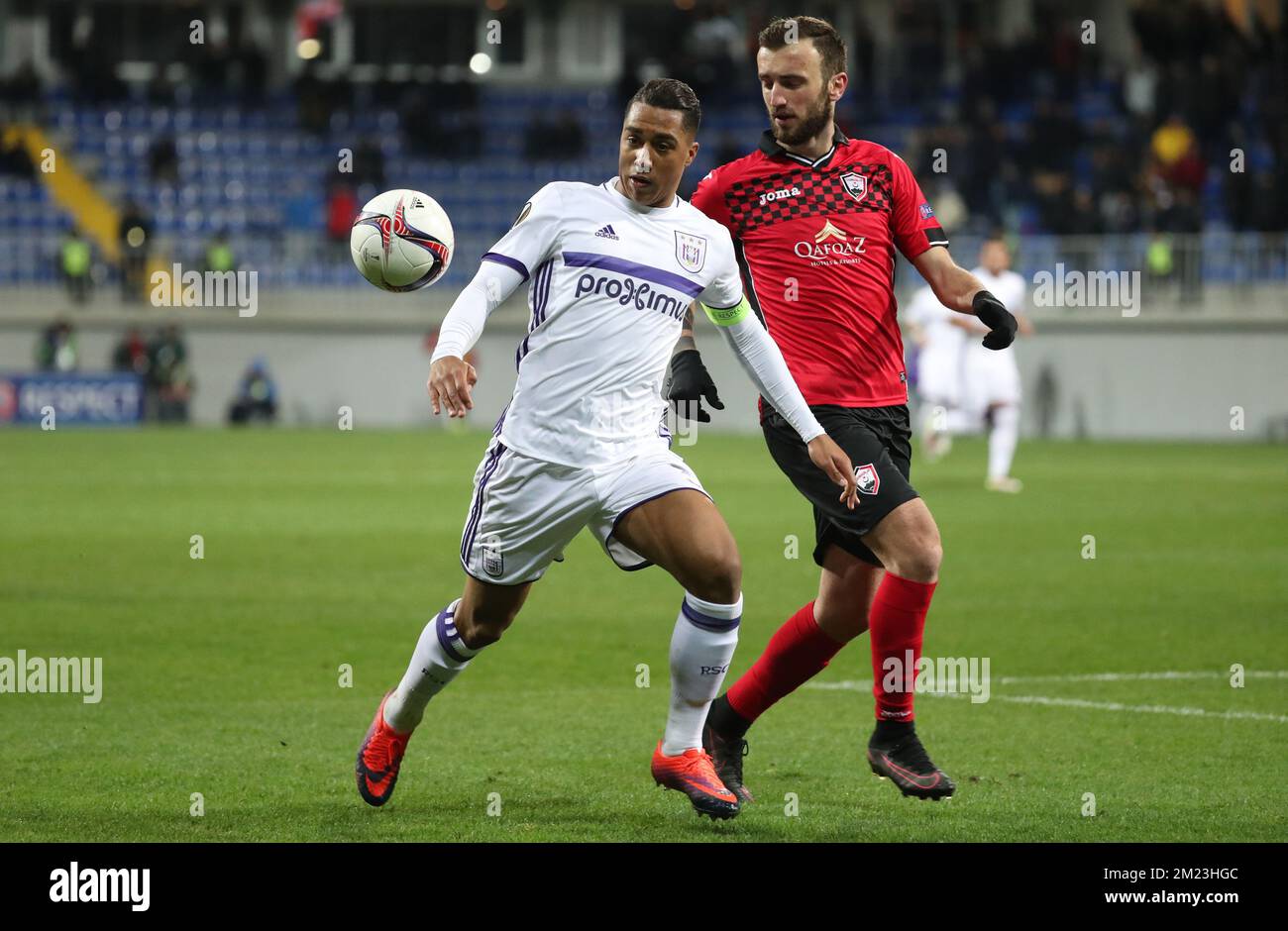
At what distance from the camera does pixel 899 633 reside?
20.1 ft

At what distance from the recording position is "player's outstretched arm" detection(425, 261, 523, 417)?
5.12m

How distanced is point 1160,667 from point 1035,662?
1.88ft

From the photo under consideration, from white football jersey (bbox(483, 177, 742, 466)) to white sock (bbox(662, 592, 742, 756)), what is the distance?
0.55 meters

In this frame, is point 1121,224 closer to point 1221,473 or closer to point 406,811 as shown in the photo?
point 1221,473

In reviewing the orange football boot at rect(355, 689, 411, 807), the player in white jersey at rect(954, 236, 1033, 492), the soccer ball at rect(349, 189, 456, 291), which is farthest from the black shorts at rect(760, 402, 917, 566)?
the player in white jersey at rect(954, 236, 1033, 492)

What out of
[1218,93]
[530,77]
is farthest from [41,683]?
[530,77]

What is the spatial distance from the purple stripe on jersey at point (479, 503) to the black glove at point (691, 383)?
642mm

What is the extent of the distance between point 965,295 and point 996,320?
22 cm

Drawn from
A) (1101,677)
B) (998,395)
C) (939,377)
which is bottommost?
(1101,677)

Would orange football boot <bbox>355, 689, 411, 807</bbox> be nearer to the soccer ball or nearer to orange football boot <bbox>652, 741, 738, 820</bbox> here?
orange football boot <bbox>652, 741, 738, 820</bbox>

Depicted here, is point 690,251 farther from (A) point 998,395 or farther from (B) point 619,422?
(A) point 998,395

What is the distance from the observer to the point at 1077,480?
67.2 ft

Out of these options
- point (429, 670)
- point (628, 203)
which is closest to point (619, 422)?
point (628, 203)

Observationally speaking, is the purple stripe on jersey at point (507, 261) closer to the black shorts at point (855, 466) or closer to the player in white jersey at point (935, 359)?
the black shorts at point (855, 466)
